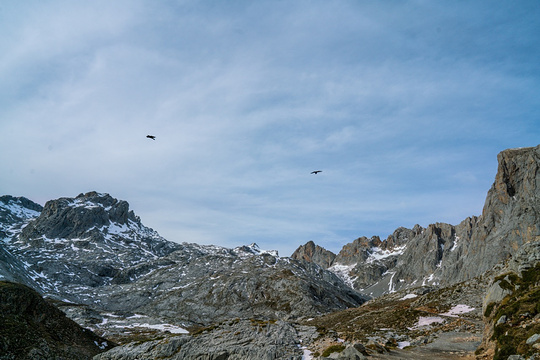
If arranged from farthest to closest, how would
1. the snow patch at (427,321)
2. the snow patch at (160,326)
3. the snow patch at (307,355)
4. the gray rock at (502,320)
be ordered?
the snow patch at (160,326), the snow patch at (427,321), the snow patch at (307,355), the gray rock at (502,320)

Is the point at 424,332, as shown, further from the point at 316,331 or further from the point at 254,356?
the point at 254,356

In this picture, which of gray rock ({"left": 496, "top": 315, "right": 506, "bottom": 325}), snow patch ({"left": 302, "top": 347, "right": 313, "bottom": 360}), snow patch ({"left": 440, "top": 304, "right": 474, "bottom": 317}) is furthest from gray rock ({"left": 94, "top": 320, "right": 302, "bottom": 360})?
snow patch ({"left": 440, "top": 304, "right": 474, "bottom": 317})

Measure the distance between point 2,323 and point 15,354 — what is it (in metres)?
7.02

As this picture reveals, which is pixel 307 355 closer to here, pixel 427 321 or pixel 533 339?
pixel 533 339

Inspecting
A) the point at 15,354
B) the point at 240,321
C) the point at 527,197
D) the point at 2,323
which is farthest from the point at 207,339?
the point at 527,197

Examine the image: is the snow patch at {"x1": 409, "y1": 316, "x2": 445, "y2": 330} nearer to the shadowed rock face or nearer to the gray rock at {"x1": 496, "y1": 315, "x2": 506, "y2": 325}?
the gray rock at {"x1": 496, "y1": 315, "x2": 506, "y2": 325}

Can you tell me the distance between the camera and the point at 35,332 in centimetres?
6041

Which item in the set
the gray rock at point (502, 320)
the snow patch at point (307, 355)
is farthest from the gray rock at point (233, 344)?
the gray rock at point (502, 320)

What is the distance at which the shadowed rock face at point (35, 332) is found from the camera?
180ft

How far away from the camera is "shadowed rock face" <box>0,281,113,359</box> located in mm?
54812

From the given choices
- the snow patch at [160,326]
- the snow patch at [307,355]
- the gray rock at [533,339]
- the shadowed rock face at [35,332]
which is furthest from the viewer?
the snow patch at [160,326]

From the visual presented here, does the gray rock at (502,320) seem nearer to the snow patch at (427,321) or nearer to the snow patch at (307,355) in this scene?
the snow patch at (307,355)

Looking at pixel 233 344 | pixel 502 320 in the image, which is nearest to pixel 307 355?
pixel 233 344

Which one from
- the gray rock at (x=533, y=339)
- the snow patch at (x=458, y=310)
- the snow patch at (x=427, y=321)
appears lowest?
the snow patch at (x=427, y=321)
